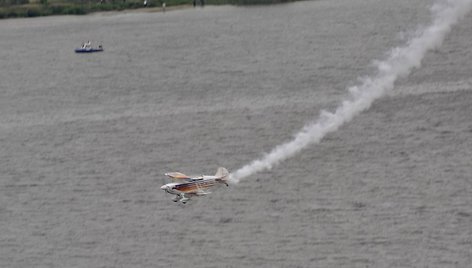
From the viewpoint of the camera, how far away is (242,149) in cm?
6272

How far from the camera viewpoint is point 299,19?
89812mm

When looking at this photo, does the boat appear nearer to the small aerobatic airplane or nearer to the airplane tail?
the small aerobatic airplane

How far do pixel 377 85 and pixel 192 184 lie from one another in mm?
12817

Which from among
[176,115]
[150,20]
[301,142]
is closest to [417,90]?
[301,142]

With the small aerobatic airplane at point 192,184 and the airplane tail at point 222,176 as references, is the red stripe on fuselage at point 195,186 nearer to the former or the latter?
the small aerobatic airplane at point 192,184

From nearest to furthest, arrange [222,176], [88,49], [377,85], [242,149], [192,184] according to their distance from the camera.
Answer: [222,176] → [192,184] → [377,85] → [242,149] → [88,49]

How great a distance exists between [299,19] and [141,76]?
1644 cm

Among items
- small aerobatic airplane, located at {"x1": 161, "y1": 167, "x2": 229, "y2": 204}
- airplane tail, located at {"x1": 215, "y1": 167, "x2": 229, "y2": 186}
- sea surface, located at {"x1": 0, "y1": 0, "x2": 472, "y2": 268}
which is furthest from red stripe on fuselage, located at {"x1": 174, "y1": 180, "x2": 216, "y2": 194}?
sea surface, located at {"x1": 0, "y1": 0, "x2": 472, "y2": 268}

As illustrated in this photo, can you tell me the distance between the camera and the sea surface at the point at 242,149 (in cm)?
5328

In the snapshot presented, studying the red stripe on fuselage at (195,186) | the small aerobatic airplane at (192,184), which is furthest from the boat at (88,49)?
the red stripe on fuselage at (195,186)

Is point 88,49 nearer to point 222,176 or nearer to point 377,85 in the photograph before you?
point 377,85

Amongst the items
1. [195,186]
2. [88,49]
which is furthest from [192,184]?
[88,49]

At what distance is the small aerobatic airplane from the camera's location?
53.7 m

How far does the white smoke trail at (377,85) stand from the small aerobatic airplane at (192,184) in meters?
2.43
